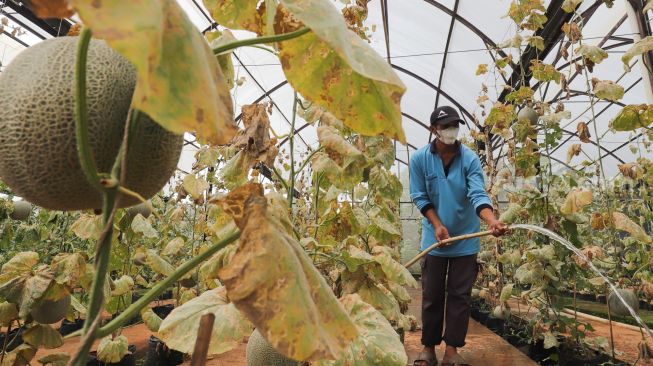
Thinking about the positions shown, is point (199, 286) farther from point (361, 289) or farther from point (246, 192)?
point (246, 192)

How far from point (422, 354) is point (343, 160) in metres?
1.88

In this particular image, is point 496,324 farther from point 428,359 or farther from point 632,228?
point 632,228

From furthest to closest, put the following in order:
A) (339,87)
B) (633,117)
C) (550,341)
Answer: (550,341) < (633,117) < (339,87)

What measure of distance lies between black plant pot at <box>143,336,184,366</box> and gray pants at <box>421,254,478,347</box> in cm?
177

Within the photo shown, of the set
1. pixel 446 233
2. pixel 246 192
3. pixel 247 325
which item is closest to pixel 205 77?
pixel 246 192

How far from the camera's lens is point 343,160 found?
192 cm

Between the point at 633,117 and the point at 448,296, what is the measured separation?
5.50 ft

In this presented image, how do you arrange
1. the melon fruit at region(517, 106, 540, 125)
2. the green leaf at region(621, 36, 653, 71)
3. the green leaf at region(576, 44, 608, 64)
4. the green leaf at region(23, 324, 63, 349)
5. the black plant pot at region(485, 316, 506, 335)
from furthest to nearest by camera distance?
the black plant pot at region(485, 316, 506, 335) → the melon fruit at region(517, 106, 540, 125) → the green leaf at region(576, 44, 608, 64) → the green leaf at region(621, 36, 653, 71) → the green leaf at region(23, 324, 63, 349)

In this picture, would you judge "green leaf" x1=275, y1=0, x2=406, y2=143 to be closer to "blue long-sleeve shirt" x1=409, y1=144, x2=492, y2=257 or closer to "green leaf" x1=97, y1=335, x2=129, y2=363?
"green leaf" x1=97, y1=335, x2=129, y2=363

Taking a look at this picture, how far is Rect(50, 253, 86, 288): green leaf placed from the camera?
161cm

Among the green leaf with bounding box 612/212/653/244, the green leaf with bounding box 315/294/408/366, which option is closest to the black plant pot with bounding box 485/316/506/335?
the green leaf with bounding box 612/212/653/244

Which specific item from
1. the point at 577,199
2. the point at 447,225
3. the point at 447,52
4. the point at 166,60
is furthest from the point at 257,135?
the point at 447,52

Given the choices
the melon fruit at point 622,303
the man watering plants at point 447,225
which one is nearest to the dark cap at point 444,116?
the man watering plants at point 447,225

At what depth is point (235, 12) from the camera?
837mm
